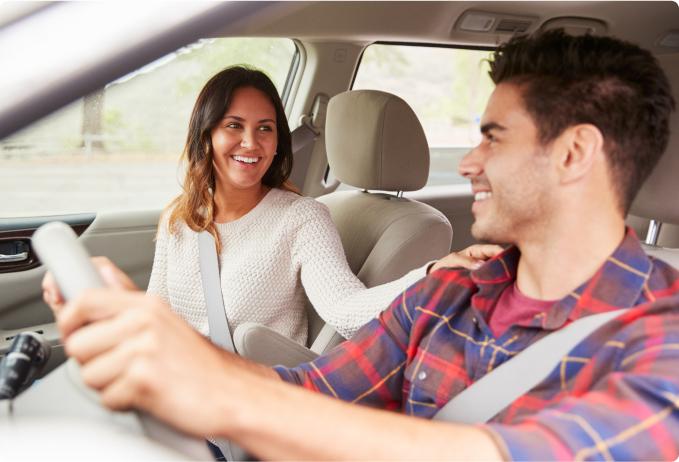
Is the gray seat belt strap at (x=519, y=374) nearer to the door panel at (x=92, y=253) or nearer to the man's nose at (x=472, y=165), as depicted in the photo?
the man's nose at (x=472, y=165)

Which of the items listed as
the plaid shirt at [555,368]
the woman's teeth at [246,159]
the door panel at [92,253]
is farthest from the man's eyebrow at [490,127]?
the door panel at [92,253]

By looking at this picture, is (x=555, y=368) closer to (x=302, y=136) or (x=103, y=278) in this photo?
(x=103, y=278)

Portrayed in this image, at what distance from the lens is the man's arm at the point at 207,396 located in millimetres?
762

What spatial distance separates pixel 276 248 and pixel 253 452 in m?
1.26

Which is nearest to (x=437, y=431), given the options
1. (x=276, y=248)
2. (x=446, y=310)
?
(x=446, y=310)

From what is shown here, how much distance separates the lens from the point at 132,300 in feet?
2.58

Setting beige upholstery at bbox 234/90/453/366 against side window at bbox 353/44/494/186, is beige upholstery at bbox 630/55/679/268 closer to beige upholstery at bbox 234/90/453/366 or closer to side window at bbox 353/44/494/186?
side window at bbox 353/44/494/186

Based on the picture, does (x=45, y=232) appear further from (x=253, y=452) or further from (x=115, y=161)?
(x=115, y=161)

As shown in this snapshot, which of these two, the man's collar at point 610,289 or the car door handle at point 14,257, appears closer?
the man's collar at point 610,289

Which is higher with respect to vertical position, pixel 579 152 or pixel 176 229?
pixel 579 152

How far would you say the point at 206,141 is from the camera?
2.23 m

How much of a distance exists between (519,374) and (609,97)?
51 centimetres

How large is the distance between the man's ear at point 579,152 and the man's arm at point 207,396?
0.54m

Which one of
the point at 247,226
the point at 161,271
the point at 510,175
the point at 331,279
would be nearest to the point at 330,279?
the point at 331,279
